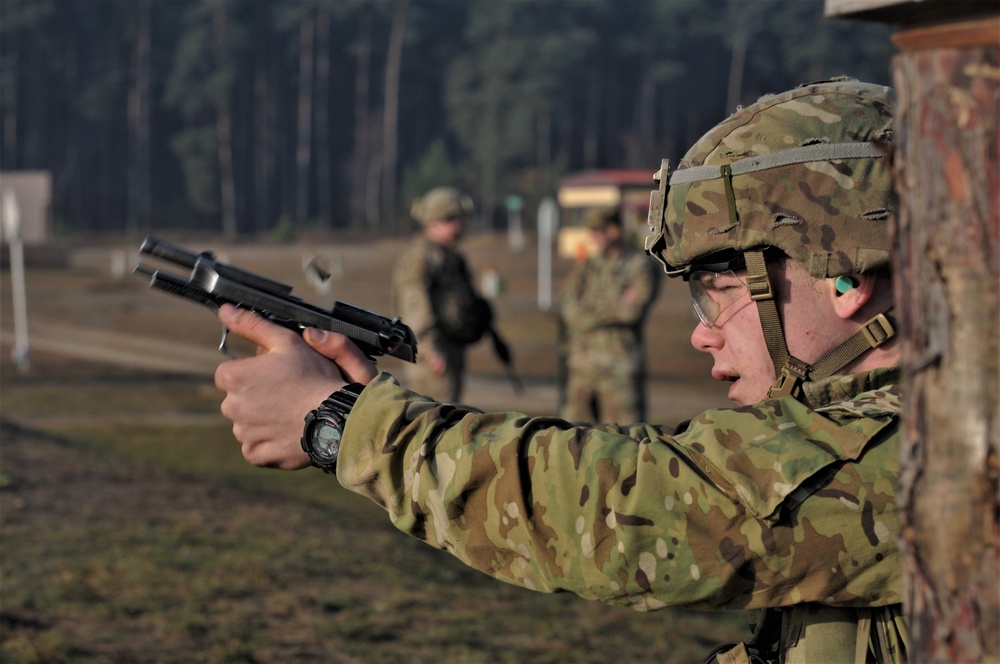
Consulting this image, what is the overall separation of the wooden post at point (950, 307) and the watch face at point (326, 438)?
2.88 feet

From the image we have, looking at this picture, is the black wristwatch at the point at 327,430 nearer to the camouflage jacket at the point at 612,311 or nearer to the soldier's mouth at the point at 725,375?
the soldier's mouth at the point at 725,375

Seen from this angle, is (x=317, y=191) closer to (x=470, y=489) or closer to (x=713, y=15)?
(x=713, y=15)

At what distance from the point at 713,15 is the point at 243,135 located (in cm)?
2411

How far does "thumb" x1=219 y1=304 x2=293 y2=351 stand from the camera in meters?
2.30

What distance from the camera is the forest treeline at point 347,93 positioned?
186 feet

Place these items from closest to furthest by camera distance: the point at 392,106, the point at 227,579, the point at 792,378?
the point at 792,378
the point at 227,579
the point at 392,106

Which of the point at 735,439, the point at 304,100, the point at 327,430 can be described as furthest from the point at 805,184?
the point at 304,100

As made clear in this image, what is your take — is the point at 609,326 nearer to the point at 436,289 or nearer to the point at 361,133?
the point at 436,289

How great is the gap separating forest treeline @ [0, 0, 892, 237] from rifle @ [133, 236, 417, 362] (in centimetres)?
5051

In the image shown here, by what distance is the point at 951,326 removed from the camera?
1.41m

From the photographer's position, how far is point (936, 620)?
1463 millimetres

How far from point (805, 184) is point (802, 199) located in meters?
0.03

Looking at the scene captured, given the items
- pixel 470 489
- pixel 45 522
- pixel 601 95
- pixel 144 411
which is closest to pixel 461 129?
pixel 601 95

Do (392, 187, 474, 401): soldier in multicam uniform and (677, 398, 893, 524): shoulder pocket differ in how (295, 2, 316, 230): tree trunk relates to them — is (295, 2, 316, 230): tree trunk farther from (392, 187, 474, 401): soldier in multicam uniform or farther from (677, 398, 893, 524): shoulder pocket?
(677, 398, 893, 524): shoulder pocket
